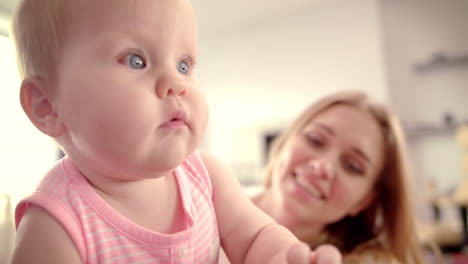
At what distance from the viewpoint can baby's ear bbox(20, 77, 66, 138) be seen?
313mm

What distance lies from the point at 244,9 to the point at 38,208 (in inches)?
171

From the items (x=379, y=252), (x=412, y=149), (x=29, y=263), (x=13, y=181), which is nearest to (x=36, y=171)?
(x=13, y=181)

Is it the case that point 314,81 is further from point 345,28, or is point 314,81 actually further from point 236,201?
point 236,201

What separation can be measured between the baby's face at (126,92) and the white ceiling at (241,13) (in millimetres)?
3676

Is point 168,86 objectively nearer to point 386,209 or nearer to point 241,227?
point 241,227

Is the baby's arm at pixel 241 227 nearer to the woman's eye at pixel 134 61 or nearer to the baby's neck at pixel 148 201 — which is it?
the baby's neck at pixel 148 201

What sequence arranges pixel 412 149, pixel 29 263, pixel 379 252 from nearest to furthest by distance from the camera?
pixel 29 263 < pixel 379 252 < pixel 412 149

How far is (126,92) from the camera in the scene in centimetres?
28

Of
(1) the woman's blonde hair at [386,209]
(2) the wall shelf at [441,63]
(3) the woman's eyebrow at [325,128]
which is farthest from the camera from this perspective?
(2) the wall shelf at [441,63]

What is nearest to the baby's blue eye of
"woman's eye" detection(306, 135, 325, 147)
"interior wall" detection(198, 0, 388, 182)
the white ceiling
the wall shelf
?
"woman's eye" detection(306, 135, 325, 147)

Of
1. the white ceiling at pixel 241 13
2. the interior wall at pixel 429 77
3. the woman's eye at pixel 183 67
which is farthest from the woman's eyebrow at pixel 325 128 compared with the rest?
the interior wall at pixel 429 77

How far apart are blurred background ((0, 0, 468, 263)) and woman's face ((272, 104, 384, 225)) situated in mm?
2496

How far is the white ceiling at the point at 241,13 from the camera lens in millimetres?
4160

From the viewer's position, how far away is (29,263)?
29 cm
